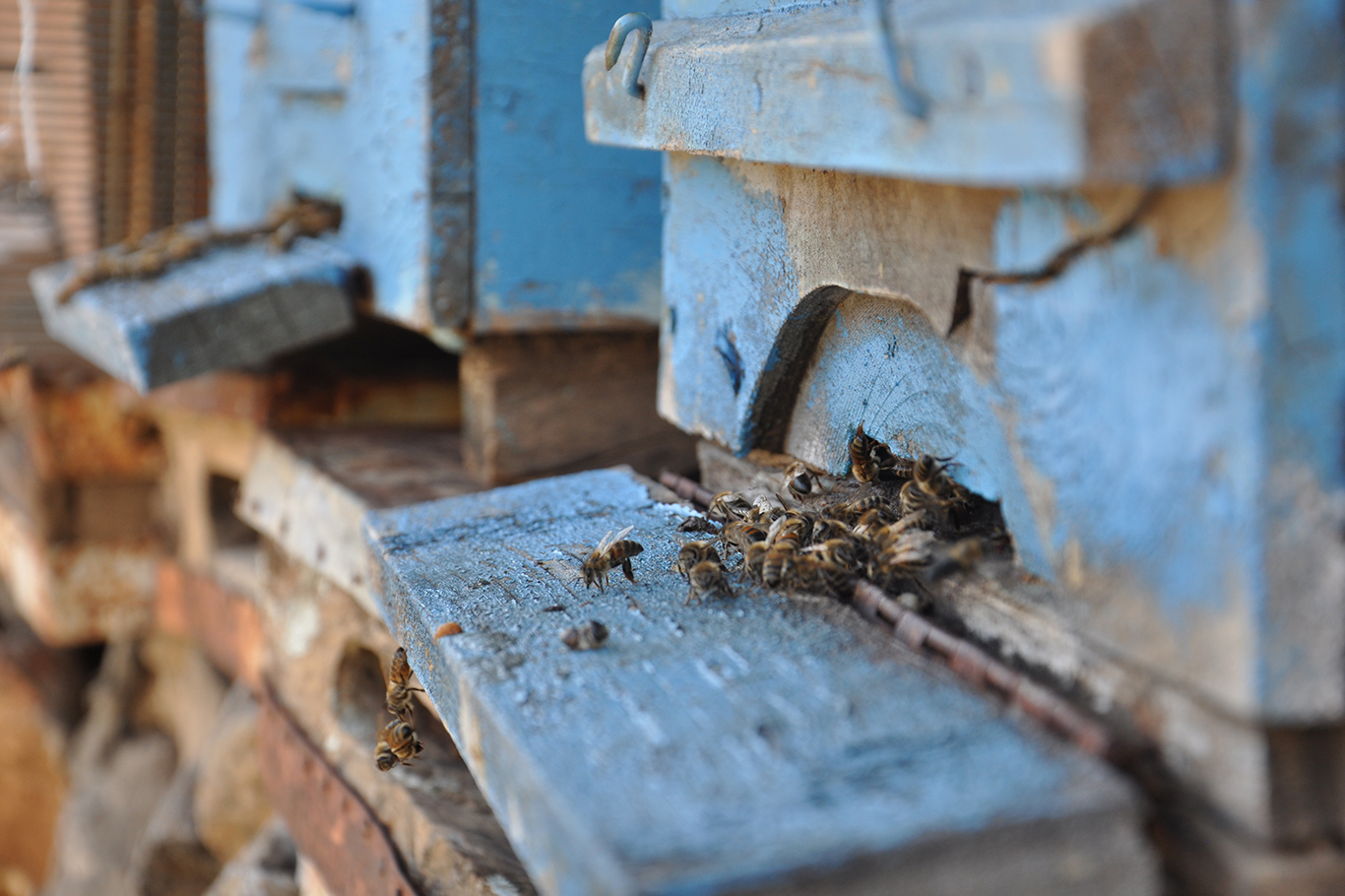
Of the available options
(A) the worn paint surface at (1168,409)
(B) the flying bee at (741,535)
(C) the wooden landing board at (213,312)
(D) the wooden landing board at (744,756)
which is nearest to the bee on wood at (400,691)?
(D) the wooden landing board at (744,756)

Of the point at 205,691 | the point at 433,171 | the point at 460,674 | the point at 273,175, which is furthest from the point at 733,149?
the point at 205,691

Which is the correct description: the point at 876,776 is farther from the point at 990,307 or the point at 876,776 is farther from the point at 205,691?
the point at 205,691

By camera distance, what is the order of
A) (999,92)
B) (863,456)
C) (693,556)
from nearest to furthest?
1. (999,92)
2. (693,556)
3. (863,456)

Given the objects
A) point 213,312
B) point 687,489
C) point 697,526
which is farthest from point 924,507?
point 213,312

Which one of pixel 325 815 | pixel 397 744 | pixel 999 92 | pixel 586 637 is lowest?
pixel 325 815

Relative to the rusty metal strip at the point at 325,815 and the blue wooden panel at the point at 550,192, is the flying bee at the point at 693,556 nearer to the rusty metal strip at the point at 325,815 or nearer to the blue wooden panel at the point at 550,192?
the rusty metal strip at the point at 325,815

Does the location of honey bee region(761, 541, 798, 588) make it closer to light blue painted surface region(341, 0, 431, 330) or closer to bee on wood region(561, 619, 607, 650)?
bee on wood region(561, 619, 607, 650)

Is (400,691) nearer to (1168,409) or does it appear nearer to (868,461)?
(868,461)
